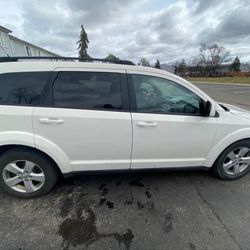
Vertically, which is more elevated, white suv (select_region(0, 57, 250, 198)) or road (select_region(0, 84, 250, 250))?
white suv (select_region(0, 57, 250, 198))

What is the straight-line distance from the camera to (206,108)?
8.07 ft

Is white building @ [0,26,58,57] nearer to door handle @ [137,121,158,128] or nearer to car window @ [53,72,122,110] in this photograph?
car window @ [53,72,122,110]

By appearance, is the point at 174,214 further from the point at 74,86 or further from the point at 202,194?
the point at 74,86

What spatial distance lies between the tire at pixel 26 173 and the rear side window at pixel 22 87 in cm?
65

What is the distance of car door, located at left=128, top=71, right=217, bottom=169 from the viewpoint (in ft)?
7.84

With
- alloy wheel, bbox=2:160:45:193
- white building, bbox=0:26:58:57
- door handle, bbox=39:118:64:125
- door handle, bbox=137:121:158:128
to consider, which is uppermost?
white building, bbox=0:26:58:57

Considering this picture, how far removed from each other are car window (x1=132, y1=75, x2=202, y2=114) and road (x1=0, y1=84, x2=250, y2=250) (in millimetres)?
1240

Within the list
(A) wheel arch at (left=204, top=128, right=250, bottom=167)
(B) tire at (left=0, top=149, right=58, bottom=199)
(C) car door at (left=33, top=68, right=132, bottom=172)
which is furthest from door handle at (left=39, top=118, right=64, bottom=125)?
(A) wheel arch at (left=204, top=128, right=250, bottom=167)

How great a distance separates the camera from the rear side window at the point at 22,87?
88.3 inches

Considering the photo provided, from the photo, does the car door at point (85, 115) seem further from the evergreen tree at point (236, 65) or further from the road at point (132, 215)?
the evergreen tree at point (236, 65)

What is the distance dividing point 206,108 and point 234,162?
1165 millimetres

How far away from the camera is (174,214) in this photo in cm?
233

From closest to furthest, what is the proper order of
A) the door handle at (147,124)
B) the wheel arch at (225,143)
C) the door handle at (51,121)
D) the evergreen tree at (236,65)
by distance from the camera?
the door handle at (51,121) < the door handle at (147,124) < the wheel arch at (225,143) < the evergreen tree at (236,65)

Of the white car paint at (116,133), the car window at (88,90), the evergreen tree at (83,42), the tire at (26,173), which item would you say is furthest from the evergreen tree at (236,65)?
the tire at (26,173)
